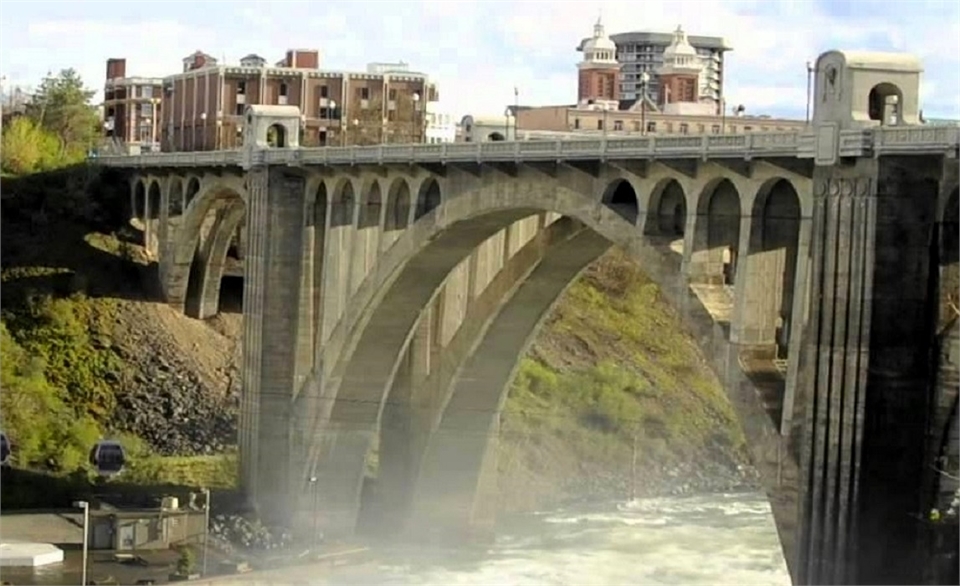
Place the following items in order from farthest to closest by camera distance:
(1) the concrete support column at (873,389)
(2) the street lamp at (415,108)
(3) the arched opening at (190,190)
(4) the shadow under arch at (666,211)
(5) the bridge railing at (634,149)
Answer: (2) the street lamp at (415,108)
(3) the arched opening at (190,190)
(4) the shadow under arch at (666,211)
(1) the concrete support column at (873,389)
(5) the bridge railing at (634,149)

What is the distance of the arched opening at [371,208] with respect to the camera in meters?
38.1

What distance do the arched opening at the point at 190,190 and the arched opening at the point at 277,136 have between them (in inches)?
207

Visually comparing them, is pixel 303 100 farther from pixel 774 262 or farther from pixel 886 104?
pixel 886 104

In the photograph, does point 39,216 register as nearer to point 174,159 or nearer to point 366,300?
point 174,159

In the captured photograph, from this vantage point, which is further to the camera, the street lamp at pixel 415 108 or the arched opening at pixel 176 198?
the street lamp at pixel 415 108

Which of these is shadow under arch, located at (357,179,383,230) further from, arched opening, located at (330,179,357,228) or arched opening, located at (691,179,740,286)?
arched opening, located at (691,179,740,286)

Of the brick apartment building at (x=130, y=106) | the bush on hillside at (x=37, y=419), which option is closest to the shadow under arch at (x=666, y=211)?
the bush on hillside at (x=37, y=419)

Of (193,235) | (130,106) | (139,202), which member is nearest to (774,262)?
(193,235)

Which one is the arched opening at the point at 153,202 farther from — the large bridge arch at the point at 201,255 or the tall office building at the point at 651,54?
the tall office building at the point at 651,54

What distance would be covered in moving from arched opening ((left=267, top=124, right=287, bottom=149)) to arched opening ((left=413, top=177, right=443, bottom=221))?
845 centimetres

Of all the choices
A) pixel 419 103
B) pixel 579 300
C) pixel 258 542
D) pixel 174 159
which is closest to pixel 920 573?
pixel 258 542

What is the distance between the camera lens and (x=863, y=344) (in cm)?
2277

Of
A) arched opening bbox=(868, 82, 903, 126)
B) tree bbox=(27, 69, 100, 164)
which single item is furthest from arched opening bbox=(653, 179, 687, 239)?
tree bbox=(27, 69, 100, 164)

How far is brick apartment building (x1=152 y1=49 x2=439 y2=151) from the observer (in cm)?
7212
